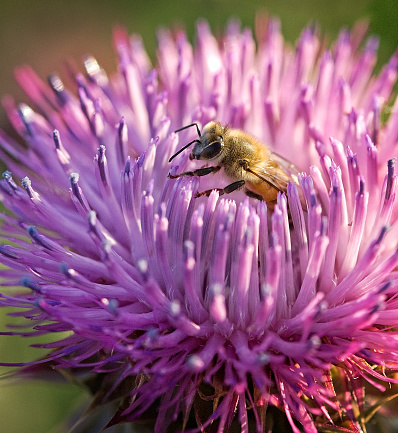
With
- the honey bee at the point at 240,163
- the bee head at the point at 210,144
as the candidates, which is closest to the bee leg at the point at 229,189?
the honey bee at the point at 240,163

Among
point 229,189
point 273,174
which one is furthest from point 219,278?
point 273,174

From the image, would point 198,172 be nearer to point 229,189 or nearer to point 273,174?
point 229,189

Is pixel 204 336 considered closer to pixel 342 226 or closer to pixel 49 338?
pixel 342 226

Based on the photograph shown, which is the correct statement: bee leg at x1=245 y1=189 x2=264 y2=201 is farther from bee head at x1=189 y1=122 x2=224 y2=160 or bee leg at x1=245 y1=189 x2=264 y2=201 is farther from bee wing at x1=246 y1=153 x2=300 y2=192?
bee head at x1=189 y1=122 x2=224 y2=160

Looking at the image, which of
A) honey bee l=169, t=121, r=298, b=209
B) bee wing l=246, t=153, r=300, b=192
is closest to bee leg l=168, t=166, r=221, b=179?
honey bee l=169, t=121, r=298, b=209

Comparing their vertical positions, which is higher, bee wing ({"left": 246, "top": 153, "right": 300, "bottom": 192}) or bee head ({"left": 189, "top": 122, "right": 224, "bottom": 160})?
bee head ({"left": 189, "top": 122, "right": 224, "bottom": 160})

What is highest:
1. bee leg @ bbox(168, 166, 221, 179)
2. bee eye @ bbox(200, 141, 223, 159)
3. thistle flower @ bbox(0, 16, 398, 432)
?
bee eye @ bbox(200, 141, 223, 159)

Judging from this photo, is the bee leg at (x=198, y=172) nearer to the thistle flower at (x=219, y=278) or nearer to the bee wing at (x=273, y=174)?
the thistle flower at (x=219, y=278)

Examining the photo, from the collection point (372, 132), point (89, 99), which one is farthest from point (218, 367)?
point (89, 99)
